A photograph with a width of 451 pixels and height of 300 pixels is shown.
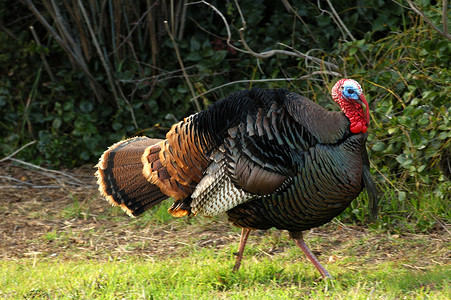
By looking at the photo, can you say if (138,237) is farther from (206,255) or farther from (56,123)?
(56,123)

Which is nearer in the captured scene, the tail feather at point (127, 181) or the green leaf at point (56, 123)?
the tail feather at point (127, 181)

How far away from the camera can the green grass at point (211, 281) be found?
3.69 metres

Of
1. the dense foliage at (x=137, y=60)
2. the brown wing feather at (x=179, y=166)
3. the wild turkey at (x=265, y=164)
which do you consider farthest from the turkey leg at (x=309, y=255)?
the dense foliage at (x=137, y=60)

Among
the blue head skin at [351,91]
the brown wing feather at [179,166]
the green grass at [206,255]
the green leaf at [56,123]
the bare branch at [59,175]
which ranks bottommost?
the green grass at [206,255]

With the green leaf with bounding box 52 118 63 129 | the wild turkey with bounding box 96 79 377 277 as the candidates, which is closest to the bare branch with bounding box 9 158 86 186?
the green leaf with bounding box 52 118 63 129

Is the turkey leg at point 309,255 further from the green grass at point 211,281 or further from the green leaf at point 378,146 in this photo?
the green leaf at point 378,146

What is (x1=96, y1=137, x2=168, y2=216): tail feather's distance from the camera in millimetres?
4215

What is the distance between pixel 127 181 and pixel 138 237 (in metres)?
0.91

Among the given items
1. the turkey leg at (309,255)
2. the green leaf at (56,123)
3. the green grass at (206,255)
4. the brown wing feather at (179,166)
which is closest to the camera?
the green grass at (206,255)

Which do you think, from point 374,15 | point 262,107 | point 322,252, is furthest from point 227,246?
point 374,15

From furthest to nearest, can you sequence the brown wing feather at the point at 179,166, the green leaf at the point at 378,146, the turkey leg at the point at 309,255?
the green leaf at the point at 378,146, the brown wing feather at the point at 179,166, the turkey leg at the point at 309,255

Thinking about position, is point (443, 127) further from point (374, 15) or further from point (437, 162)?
point (374, 15)

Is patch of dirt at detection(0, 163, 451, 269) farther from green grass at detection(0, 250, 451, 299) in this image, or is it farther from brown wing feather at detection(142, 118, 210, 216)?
brown wing feather at detection(142, 118, 210, 216)

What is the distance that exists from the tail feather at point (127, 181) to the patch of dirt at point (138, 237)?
0.63 metres
